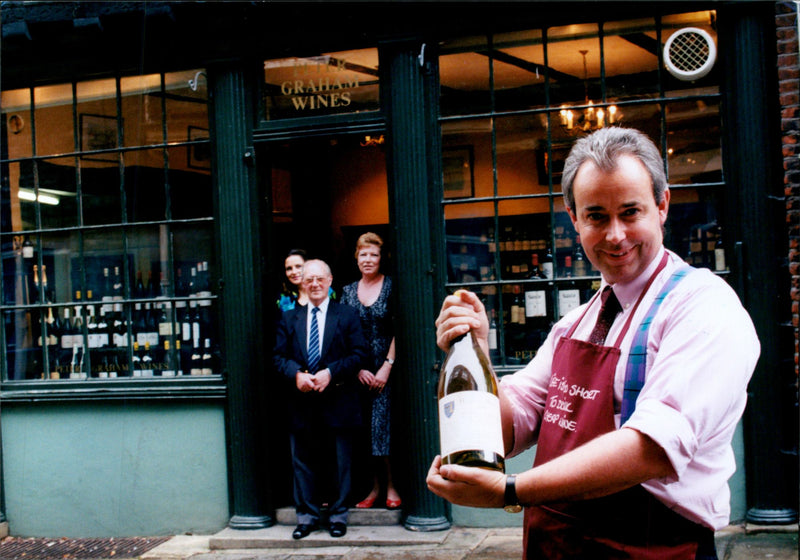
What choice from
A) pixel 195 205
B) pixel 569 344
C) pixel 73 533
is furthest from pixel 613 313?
pixel 73 533

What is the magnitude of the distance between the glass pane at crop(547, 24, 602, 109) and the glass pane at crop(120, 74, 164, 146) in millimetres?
3183

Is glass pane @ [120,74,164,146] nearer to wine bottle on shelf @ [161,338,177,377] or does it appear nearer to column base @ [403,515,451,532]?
wine bottle on shelf @ [161,338,177,377]

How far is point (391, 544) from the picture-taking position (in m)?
5.72

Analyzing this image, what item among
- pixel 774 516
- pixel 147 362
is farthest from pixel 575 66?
pixel 147 362

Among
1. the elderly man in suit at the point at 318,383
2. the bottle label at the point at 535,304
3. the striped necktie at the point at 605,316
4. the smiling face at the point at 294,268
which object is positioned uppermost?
the smiling face at the point at 294,268

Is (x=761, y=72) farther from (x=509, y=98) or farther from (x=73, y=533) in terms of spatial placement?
(x=73, y=533)

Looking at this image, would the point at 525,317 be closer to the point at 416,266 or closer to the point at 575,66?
the point at 416,266

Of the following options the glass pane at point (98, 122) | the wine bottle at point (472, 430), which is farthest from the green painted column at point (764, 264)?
the glass pane at point (98, 122)

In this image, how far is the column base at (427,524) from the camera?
5809 mm

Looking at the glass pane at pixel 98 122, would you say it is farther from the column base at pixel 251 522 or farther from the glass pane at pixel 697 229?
the glass pane at pixel 697 229

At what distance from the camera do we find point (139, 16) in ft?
20.7

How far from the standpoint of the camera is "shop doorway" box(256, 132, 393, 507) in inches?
250

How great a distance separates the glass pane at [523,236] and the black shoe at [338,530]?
2.20m

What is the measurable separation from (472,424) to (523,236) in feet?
13.9
